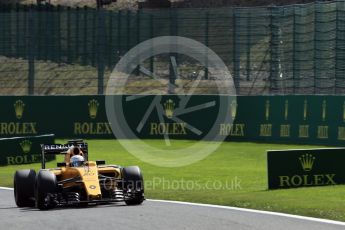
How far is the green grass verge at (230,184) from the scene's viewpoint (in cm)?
1666

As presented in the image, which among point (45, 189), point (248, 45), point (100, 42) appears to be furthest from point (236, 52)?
point (45, 189)

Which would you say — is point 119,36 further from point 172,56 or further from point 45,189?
point 45,189

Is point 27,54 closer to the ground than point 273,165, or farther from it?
farther from it

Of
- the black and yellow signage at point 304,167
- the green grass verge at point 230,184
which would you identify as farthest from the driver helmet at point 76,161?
the black and yellow signage at point 304,167

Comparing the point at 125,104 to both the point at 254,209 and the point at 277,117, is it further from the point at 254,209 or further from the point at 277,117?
the point at 254,209

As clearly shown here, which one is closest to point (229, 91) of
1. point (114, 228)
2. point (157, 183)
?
point (157, 183)

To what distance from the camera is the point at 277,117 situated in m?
35.3

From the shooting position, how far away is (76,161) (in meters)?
17.5

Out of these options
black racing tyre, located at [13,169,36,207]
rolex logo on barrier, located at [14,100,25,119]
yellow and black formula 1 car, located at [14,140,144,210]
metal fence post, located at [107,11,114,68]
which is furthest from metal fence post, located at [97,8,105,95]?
black racing tyre, located at [13,169,36,207]

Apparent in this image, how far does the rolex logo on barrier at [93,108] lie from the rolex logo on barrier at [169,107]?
3.26m

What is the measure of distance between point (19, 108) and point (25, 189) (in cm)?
2276

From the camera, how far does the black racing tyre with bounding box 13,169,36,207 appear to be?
17672 mm

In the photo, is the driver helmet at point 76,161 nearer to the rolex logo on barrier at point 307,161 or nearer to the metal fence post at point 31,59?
the rolex logo on barrier at point 307,161

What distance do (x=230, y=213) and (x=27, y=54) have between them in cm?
2855
